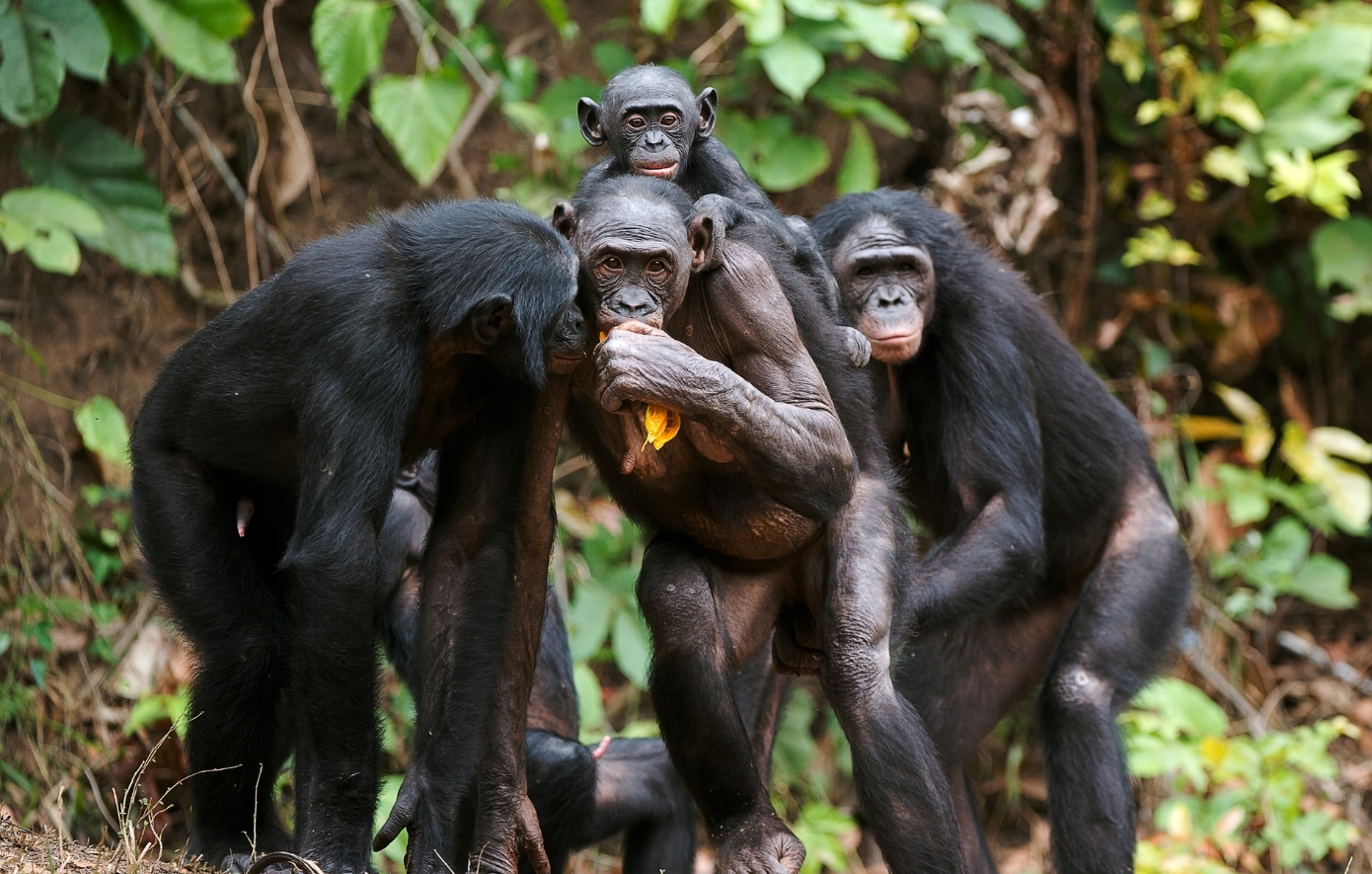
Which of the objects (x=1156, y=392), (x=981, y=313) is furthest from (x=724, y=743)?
(x=1156, y=392)

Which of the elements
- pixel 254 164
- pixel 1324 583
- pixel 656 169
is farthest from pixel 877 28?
pixel 1324 583

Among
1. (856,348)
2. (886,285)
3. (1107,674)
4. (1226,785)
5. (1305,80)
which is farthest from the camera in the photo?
(1305,80)

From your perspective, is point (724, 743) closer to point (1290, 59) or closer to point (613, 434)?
Answer: point (613, 434)

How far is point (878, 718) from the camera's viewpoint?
3.99 metres

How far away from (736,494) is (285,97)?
4349mm

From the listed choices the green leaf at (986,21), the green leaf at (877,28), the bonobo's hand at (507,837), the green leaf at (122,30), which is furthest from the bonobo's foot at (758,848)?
the green leaf at (986,21)

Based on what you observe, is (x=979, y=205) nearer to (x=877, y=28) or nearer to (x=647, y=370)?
(x=877, y=28)

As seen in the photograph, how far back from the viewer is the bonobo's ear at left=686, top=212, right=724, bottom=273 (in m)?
4.10

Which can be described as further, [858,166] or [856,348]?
[858,166]

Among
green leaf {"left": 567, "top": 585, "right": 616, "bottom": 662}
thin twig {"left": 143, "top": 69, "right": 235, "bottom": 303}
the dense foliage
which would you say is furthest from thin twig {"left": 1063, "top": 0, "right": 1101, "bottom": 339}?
thin twig {"left": 143, "top": 69, "right": 235, "bottom": 303}

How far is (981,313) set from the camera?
5398 millimetres

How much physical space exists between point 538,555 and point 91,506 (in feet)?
11.5

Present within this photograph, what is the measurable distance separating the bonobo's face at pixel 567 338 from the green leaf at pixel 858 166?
11.0 feet

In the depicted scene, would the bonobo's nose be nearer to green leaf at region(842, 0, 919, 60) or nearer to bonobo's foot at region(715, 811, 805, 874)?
bonobo's foot at region(715, 811, 805, 874)
